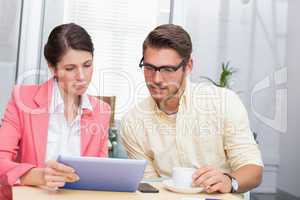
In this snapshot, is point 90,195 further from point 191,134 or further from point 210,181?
point 191,134

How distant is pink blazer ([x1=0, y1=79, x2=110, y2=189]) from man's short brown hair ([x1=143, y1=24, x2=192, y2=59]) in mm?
427

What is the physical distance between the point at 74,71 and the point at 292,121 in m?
2.83

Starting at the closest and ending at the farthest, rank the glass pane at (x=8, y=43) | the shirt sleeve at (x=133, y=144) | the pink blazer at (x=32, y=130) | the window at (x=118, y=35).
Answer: the pink blazer at (x=32, y=130) < the shirt sleeve at (x=133, y=144) < the glass pane at (x=8, y=43) < the window at (x=118, y=35)

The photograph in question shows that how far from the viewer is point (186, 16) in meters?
3.81

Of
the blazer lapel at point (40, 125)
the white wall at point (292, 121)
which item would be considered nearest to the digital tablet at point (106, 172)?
the blazer lapel at point (40, 125)

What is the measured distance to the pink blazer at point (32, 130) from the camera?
152 cm

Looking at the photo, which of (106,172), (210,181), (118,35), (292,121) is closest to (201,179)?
(210,181)

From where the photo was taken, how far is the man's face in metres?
1.71

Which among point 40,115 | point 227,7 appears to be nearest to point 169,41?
point 40,115

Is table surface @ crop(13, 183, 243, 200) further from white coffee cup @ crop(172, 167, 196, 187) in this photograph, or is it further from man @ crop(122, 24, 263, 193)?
man @ crop(122, 24, 263, 193)

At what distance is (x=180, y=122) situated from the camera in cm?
180

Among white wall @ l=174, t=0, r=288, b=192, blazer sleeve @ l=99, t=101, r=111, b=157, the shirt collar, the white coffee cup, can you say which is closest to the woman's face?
blazer sleeve @ l=99, t=101, r=111, b=157

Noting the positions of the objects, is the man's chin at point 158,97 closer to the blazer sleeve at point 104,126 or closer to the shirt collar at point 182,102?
the shirt collar at point 182,102

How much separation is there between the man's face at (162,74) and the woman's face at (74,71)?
0.89ft
